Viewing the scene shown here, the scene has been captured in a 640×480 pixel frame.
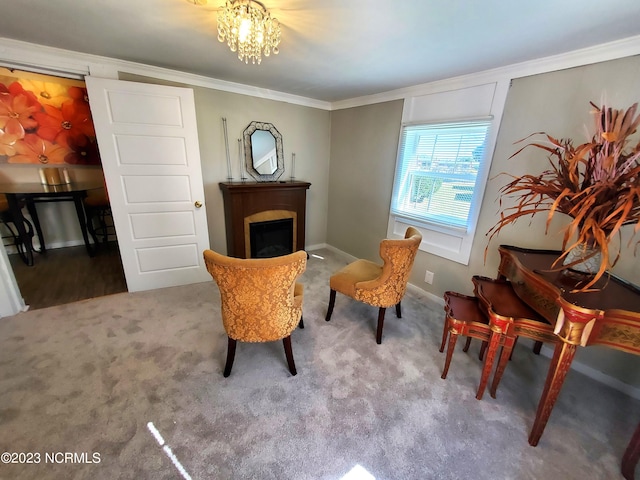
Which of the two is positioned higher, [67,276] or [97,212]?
[97,212]

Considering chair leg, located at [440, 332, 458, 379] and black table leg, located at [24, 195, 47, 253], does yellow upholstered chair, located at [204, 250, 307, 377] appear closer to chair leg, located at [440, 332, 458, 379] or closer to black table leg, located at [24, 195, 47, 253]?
chair leg, located at [440, 332, 458, 379]

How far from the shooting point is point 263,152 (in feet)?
10.8

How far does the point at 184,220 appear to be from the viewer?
109 inches

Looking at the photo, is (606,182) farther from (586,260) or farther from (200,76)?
(200,76)

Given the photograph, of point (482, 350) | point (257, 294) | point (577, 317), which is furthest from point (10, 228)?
point (577, 317)

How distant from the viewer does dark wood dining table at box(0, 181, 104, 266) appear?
3.00 m

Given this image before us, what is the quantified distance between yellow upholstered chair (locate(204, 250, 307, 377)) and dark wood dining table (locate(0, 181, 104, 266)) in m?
3.17

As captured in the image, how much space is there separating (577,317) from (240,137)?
11.0 ft

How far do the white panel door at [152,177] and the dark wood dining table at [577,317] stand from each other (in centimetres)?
298

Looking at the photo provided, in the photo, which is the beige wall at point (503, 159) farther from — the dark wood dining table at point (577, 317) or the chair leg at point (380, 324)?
the chair leg at point (380, 324)

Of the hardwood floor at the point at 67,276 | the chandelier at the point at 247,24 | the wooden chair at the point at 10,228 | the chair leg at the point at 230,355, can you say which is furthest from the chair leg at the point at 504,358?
the wooden chair at the point at 10,228

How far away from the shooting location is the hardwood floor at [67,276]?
2.57m

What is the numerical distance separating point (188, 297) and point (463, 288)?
2.83 meters

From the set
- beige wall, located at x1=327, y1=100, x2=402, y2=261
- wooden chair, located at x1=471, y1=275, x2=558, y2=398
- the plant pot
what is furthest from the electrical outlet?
the plant pot
